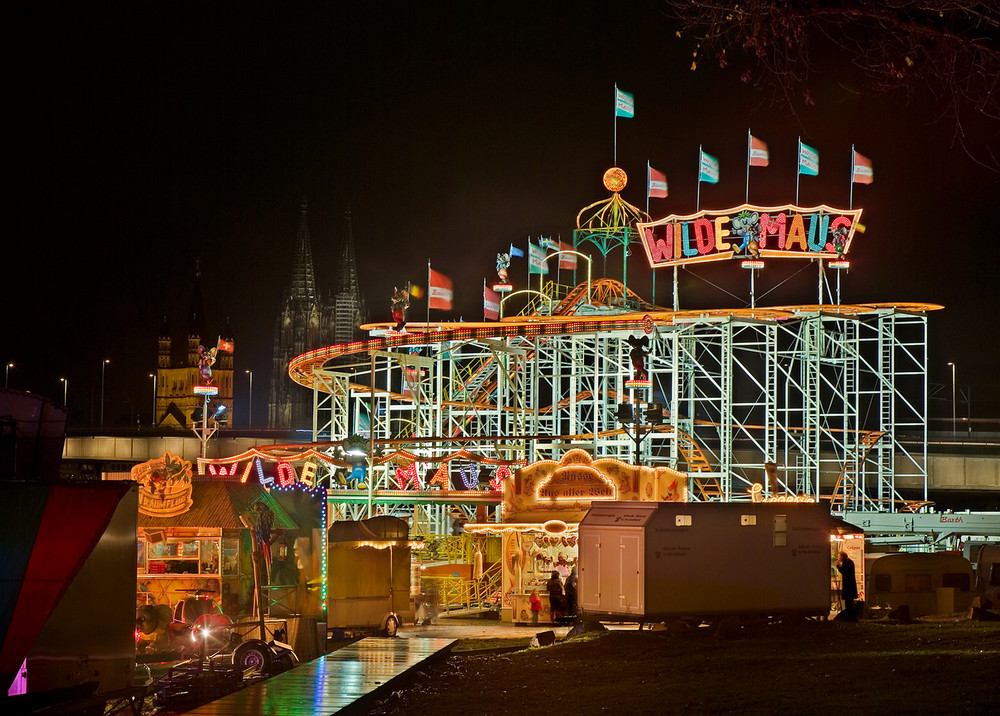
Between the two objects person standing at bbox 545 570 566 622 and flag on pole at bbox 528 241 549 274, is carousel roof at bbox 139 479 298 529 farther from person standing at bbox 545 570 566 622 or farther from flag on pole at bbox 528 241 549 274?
flag on pole at bbox 528 241 549 274

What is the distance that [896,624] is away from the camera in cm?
2020

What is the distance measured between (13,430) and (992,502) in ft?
245

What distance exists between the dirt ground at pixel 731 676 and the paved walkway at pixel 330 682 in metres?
0.30

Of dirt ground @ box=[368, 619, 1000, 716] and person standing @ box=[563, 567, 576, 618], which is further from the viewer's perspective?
person standing @ box=[563, 567, 576, 618]

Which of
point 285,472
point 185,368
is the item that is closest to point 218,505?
point 285,472

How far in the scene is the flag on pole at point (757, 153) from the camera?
150 feet

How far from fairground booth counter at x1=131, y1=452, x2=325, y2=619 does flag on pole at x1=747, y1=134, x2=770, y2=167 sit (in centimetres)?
2982

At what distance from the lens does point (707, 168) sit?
45906mm

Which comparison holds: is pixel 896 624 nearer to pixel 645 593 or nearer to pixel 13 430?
pixel 645 593

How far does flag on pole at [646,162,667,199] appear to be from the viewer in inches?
1822

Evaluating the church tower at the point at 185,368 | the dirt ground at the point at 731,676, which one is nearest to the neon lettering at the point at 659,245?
the dirt ground at the point at 731,676

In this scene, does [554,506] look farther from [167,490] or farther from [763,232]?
[763,232]

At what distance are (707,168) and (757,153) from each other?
76.6 inches

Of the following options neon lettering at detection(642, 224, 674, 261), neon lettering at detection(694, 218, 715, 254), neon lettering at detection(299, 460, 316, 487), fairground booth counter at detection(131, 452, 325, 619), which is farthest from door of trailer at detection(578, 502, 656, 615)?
neon lettering at detection(694, 218, 715, 254)
